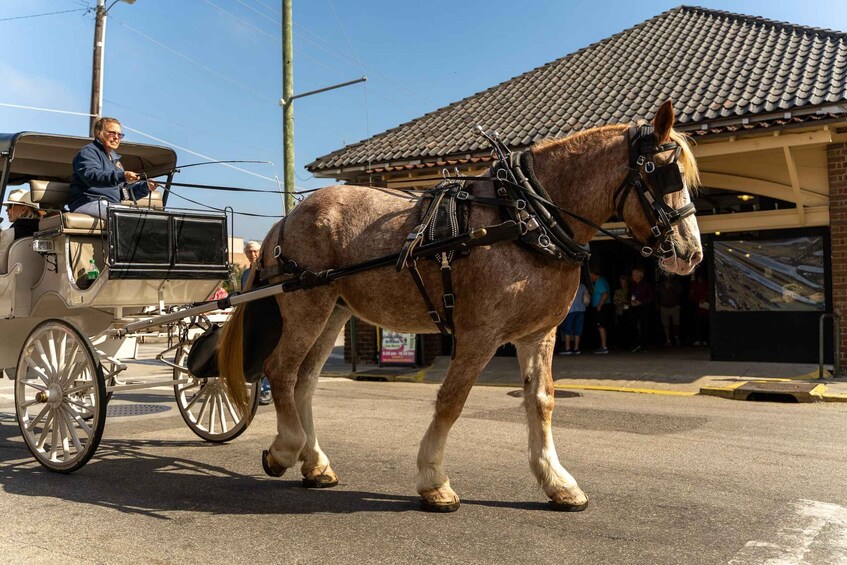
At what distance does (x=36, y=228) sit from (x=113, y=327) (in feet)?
4.58

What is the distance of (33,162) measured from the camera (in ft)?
22.0

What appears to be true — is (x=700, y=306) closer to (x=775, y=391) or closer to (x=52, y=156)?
(x=775, y=391)

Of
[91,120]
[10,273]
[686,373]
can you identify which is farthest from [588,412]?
[91,120]

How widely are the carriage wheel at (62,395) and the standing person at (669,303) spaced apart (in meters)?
12.1

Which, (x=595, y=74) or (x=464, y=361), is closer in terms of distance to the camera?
(x=464, y=361)

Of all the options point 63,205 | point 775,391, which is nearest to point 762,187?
point 775,391

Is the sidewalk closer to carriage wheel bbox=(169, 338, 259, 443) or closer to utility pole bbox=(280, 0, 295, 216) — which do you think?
utility pole bbox=(280, 0, 295, 216)

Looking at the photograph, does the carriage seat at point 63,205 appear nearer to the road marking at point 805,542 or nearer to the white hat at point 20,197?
the white hat at point 20,197

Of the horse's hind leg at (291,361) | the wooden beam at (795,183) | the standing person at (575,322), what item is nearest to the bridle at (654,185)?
the horse's hind leg at (291,361)

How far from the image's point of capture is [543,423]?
14.3 ft

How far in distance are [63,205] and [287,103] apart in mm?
7461

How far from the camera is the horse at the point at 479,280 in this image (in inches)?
159

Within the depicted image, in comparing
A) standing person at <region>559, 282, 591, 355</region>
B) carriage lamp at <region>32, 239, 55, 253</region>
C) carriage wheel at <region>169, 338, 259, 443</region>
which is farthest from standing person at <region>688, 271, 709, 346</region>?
carriage lamp at <region>32, 239, 55, 253</region>

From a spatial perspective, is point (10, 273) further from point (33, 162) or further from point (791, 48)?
point (791, 48)
